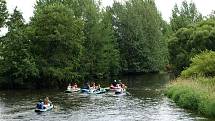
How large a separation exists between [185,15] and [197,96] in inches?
3979

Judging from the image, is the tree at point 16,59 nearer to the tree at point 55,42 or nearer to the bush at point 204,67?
the tree at point 55,42

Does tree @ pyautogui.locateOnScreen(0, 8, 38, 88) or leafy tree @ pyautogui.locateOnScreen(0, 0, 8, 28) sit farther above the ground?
leafy tree @ pyautogui.locateOnScreen(0, 0, 8, 28)

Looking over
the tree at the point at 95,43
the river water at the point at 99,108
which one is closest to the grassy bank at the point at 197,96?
the river water at the point at 99,108

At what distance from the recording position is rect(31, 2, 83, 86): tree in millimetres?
73250

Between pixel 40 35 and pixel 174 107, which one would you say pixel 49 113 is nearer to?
pixel 174 107

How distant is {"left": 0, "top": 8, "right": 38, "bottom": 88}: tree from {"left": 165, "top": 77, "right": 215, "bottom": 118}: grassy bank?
26650 mm

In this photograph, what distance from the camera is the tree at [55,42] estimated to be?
73.2 m

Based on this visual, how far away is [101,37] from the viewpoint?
9225 centimetres

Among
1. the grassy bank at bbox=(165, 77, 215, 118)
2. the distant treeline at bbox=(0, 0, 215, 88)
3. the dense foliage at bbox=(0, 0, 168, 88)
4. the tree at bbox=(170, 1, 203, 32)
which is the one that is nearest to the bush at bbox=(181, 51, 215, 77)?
the grassy bank at bbox=(165, 77, 215, 118)

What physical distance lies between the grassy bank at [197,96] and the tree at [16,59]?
26650mm

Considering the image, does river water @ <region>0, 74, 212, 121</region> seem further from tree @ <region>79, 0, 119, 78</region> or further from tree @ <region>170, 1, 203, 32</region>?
tree @ <region>170, 1, 203, 32</region>

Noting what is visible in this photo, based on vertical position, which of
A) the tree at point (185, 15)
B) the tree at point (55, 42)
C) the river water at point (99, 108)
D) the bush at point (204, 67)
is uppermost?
the tree at point (185, 15)

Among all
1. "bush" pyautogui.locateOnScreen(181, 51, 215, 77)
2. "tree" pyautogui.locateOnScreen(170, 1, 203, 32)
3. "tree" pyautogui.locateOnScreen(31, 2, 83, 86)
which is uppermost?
"tree" pyautogui.locateOnScreen(170, 1, 203, 32)

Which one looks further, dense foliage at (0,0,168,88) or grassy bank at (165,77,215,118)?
A: dense foliage at (0,0,168,88)
